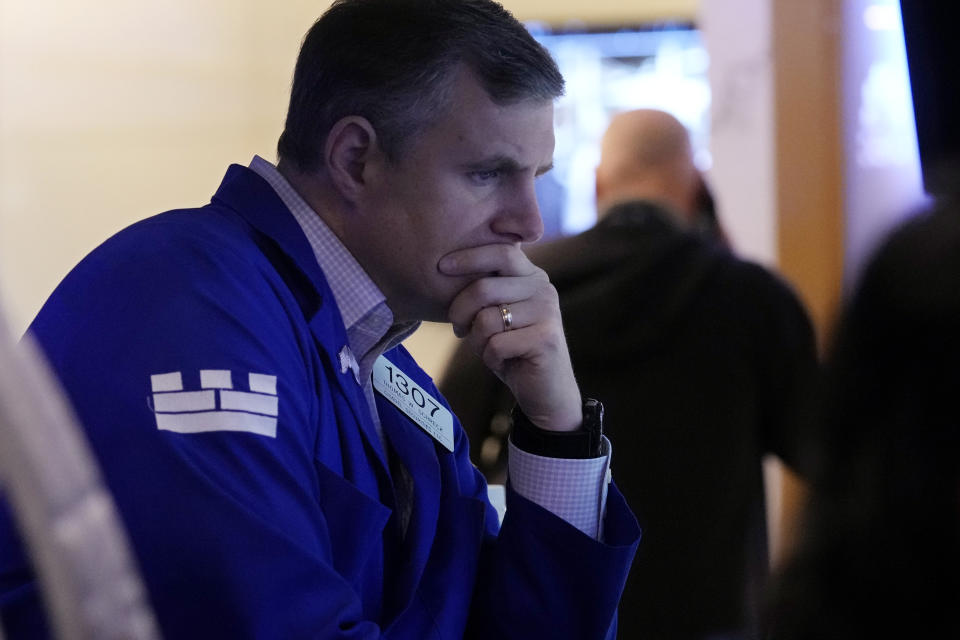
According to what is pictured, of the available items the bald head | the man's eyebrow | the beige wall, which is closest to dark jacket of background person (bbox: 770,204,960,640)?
the man's eyebrow

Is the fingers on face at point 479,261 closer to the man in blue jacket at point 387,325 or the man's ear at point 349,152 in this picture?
the man in blue jacket at point 387,325

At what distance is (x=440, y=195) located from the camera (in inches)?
51.7

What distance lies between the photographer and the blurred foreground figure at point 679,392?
219 centimetres

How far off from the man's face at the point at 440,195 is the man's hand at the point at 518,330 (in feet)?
0.07

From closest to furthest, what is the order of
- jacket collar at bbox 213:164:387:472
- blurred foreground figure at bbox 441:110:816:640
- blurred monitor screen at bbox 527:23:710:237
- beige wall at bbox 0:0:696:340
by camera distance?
jacket collar at bbox 213:164:387:472 < blurred foreground figure at bbox 441:110:816:640 < beige wall at bbox 0:0:696:340 < blurred monitor screen at bbox 527:23:710:237

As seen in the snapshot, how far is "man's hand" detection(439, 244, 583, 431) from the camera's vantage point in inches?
51.7

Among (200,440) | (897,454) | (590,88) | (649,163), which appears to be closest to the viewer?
(897,454)

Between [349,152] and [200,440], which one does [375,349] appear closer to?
[349,152]

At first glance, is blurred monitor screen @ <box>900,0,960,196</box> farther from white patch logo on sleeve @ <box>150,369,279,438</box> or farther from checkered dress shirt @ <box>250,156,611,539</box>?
white patch logo on sleeve @ <box>150,369,279,438</box>

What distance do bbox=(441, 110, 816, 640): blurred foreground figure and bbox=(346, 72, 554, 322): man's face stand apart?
878 millimetres

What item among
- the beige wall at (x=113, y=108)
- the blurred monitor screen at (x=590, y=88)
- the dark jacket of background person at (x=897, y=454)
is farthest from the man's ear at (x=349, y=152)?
the blurred monitor screen at (x=590, y=88)

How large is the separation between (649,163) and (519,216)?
1.21 m

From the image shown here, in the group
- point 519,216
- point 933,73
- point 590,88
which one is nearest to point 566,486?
point 519,216

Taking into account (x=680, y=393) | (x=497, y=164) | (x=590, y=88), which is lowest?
(x=680, y=393)
